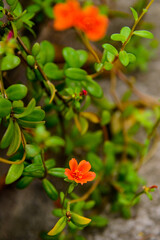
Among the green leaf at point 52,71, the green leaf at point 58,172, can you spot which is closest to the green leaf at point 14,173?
the green leaf at point 58,172

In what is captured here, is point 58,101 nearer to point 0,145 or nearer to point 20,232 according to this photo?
point 0,145

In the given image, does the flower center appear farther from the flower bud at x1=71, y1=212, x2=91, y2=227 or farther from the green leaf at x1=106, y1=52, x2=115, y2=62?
the green leaf at x1=106, y1=52, x2=115, y2=62

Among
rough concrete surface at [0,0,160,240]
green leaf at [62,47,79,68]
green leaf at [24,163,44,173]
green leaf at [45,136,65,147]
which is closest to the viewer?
green leaf at [45,136,65,147]

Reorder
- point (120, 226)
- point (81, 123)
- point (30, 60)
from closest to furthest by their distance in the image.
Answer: point (30, 60), point (81, 123), point (120, 226)

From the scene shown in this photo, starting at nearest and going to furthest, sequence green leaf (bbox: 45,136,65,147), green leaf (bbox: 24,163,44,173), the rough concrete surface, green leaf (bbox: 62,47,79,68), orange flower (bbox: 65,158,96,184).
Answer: green leaf (bbox: 45,136,65,147), orange flower (bbox: 65,158,96,184), green leaf (bbox: 24,163,44,173), green leaf (bbox: 62,47,79,68), the rough concrete surface

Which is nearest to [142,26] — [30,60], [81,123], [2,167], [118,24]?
[118,24]

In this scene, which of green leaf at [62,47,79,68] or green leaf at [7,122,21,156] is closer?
green leaf at [7,122,21,156]

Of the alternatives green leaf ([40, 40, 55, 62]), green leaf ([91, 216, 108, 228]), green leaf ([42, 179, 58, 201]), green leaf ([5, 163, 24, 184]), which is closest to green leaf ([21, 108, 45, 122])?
green leaf ([5, 163, 24, 184])
